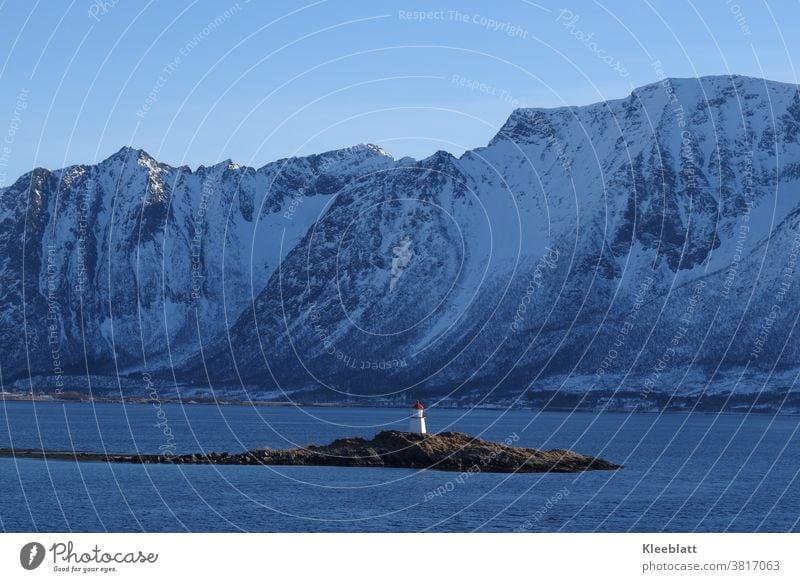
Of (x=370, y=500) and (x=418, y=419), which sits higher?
(x=418, y=419)

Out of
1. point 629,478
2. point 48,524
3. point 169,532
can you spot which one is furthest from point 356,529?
point 629,478

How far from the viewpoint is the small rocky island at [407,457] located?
15800cm

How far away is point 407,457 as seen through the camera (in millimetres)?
158750

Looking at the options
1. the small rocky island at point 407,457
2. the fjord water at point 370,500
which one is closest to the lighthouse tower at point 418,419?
the small rocky island at point 407,457

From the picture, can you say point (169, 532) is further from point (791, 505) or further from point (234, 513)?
point (791, 505)

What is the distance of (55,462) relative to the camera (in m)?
156
